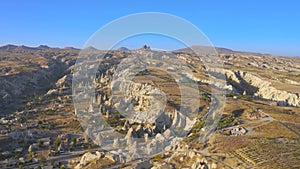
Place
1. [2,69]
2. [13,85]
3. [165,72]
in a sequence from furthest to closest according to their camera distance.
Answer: [2,69] → [165,72] → [13,85]

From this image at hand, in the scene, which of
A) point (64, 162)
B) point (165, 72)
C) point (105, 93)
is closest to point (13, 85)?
point (105, 93)

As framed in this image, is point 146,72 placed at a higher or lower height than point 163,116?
higher

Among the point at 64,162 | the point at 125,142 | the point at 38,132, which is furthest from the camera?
the point at 38,132

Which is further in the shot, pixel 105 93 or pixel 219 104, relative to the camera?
pixel 105 93

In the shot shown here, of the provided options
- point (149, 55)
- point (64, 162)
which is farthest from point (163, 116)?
point (149, 55)

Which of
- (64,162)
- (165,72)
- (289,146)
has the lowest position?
(64,162)

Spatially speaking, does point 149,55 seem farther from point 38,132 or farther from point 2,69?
point 38,132

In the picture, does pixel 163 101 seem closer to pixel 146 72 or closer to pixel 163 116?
pixel 163 116
